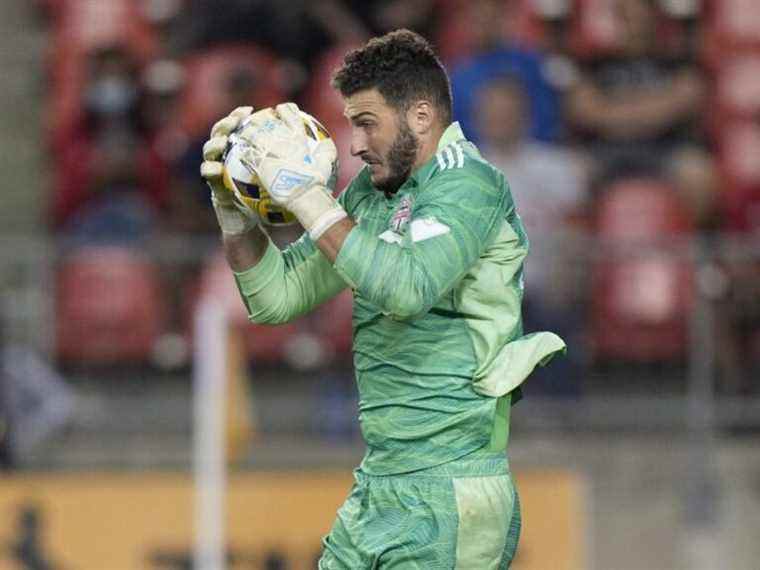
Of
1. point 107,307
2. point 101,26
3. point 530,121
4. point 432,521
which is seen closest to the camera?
point 432,521

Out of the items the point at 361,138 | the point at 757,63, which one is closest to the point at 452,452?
the point at 361,138

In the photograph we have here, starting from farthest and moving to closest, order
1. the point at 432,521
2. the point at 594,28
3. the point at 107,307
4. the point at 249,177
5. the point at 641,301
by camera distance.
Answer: the point at 594,28
the point at 107,307
the point at 641,301
the point at 249,177
the point at 432,521

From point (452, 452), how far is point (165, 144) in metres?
6.10

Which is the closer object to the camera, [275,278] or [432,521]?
[432,521]

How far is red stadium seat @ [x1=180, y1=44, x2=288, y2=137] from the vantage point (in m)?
10.2

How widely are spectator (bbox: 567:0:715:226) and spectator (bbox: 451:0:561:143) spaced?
233 millimetres

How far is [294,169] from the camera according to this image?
420cm

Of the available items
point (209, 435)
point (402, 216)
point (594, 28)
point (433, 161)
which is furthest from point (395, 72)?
point (594, 28)

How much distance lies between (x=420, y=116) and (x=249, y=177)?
1.44 feet

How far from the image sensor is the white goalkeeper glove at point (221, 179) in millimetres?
4426

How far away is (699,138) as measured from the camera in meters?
10.2

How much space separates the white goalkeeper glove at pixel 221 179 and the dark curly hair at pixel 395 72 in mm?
283

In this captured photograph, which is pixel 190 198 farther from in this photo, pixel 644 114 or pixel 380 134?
pixel 380 134

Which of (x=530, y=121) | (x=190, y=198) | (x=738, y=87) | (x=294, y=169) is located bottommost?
(x=294, y=169)
